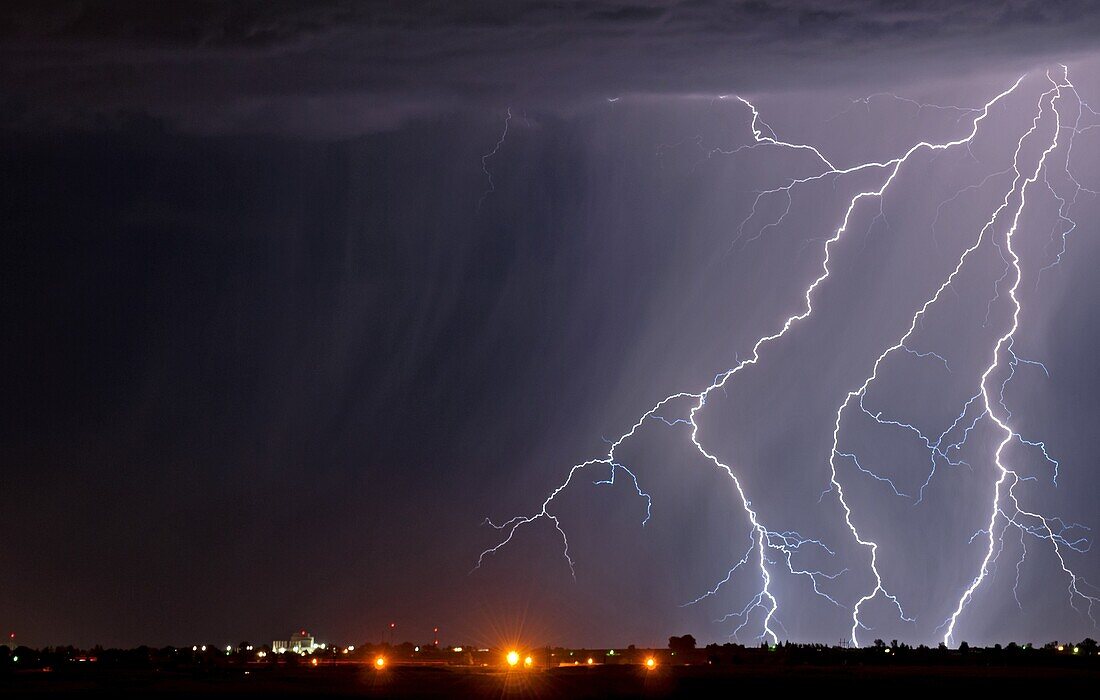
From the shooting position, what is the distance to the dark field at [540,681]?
33.8 m

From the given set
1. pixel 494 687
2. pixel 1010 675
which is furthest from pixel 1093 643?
pixel 494 687

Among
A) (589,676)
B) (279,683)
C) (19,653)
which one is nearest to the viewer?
(279,683)

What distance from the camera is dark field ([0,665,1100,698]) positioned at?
3378cm

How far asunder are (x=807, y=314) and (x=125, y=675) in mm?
32084

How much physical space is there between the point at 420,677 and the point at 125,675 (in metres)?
11.3

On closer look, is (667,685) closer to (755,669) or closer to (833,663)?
(755,669)

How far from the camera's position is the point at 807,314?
5834 centimetres

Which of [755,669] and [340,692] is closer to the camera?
[340,692]

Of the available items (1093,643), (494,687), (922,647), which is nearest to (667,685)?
(494,687)

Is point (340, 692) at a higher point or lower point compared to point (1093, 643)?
lower

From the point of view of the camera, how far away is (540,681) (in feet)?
131

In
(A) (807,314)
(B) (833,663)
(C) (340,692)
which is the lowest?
(C) (340,692)

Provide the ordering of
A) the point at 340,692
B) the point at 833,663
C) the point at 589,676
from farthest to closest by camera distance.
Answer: the point at 833,663 < the point at 589,676 < the point at 340,692

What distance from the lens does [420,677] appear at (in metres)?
43.5
